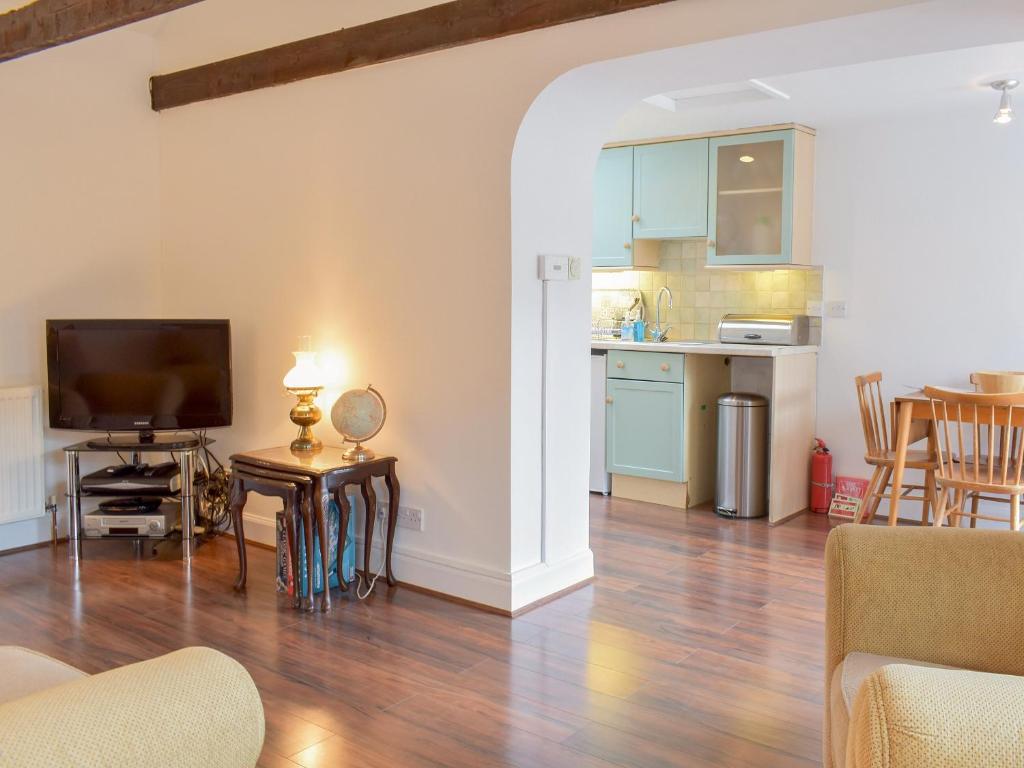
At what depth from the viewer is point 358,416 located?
13.0ft

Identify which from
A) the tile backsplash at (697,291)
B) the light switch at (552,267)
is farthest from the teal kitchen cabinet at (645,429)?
the light switch at (552,267)

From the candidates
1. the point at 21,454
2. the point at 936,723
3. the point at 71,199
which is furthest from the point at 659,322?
the point at 936,723

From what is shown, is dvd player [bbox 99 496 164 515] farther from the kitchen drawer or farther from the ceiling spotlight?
the ceiling spotlight

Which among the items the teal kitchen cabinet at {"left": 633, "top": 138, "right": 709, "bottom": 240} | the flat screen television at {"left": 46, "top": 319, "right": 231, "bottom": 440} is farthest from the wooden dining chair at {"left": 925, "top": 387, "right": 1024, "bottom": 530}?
the flat screen television at {"left": 46, "top": 319, "right": 231, "bottom": 440}

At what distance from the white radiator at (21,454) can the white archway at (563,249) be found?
8.16ft

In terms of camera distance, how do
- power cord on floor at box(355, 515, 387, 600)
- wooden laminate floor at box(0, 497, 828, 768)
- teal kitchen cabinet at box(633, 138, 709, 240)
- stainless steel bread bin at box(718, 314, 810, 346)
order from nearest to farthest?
wooden laminate floor at box(0, 497, 828, 768), power cord on floor at box(355, 515, 387, 600), stainless steel bread bin at box(718, 314, 810, 346), teal kitchen cabinet at box(633, 138, 709, 240)

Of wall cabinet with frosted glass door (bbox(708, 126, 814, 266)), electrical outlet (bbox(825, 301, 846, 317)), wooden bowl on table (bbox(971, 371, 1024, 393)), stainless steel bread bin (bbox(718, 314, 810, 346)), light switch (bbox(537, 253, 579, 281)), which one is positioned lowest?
wooden bowl on table (bbox(971, 371, 1024, 393))

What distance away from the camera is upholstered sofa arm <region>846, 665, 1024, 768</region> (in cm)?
127

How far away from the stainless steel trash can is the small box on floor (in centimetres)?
235

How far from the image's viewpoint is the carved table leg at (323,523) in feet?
12.2

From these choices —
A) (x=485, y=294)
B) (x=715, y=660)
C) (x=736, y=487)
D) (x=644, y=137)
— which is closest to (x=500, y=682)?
(x=715, y=660)

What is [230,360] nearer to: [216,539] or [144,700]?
[216,539]

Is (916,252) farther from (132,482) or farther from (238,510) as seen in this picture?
(132,482)

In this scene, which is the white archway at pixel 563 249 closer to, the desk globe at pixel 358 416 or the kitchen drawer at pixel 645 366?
the desk globe at pixel 358 416
